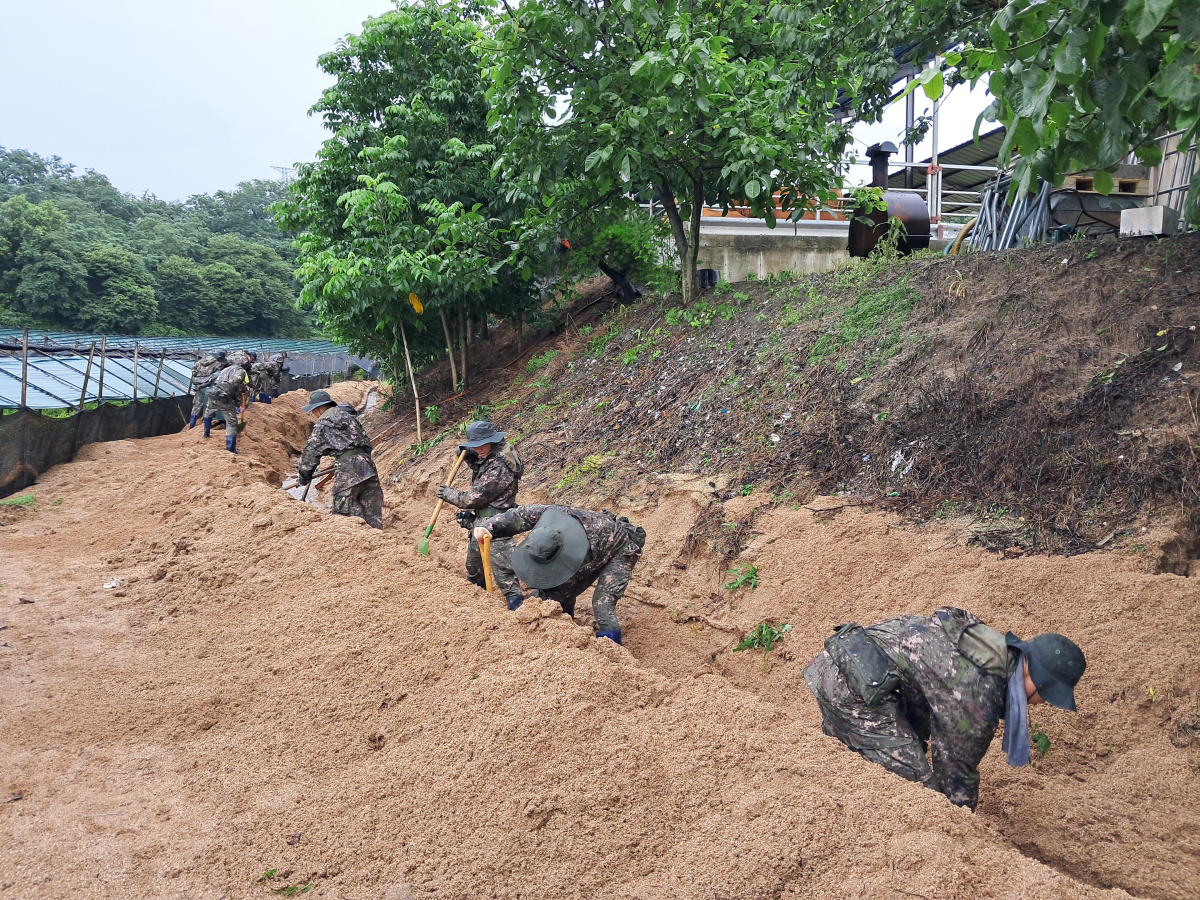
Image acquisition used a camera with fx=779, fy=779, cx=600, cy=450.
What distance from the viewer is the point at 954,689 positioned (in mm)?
3131

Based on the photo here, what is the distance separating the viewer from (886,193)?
11125mm

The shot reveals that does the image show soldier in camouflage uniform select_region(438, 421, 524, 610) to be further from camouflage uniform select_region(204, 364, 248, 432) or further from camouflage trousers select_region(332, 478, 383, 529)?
camouflage uniform select_region(204, 364, 248, 432)

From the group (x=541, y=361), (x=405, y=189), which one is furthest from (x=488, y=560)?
(x=405, y=189)

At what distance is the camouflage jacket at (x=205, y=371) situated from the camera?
1464 cm

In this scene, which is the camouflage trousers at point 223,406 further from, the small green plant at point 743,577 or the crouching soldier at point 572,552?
the small green plant at point 743,577

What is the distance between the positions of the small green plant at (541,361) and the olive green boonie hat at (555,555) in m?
8.29

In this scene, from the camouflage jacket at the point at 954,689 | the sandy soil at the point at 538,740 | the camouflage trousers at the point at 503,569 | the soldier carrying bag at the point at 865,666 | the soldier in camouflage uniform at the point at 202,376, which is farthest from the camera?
the soldier in camouflage uniform at the point at 202,376

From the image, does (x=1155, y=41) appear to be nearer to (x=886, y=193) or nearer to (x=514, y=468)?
(x=514, y=468)

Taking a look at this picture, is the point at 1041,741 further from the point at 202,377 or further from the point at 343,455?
the point at 202,377

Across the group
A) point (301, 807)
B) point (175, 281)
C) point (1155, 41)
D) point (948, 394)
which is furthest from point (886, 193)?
point (175, 281)

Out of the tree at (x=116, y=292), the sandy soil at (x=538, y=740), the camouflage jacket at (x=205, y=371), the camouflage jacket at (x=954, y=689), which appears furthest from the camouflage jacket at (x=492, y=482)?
the tree at (x=116, y=292)

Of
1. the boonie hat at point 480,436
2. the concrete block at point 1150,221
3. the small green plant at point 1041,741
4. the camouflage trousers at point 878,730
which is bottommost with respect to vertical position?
the small green plant at point 1041,741

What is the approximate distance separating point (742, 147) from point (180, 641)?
288 inches

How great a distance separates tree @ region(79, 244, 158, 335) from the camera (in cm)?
3422
